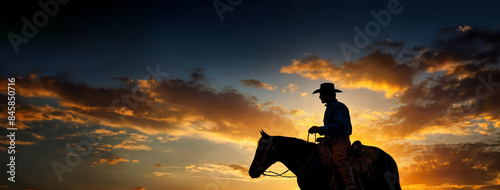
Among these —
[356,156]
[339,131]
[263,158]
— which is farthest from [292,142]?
[356,156]

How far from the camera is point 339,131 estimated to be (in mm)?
7668

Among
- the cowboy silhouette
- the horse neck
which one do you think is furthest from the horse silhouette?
the cowboy silhouette

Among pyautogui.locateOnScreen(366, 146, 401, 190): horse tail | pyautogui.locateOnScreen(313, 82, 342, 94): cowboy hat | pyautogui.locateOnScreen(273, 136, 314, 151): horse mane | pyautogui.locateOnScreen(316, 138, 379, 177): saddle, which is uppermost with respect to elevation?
pyautogui.locateOnScreen(313, 82, 342, 94): cowboy hat

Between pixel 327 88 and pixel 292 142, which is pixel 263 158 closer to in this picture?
pixel 292 142

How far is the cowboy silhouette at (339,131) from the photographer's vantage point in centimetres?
732

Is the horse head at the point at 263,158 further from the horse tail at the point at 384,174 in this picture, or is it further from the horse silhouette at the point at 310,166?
the horse tail at the point at 384,174

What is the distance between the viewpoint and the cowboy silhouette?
24.0 feet

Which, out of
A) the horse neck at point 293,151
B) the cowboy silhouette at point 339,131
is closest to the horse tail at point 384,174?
the cowboy silhouette at point 339,131

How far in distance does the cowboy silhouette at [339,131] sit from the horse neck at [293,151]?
27.7 inches

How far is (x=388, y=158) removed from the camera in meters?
8.16

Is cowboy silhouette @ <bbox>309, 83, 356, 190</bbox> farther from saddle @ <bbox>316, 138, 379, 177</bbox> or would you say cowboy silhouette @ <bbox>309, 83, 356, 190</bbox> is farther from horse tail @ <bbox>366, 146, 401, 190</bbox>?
horse tail @ <bbox>366, 146, 401, 190</bbox>

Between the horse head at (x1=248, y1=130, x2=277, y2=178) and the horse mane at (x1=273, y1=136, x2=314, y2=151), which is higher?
the horse mane at (x1=273, y1=136, x2=314, y2=151)

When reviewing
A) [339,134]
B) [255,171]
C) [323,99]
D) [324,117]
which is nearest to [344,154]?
[339,134]

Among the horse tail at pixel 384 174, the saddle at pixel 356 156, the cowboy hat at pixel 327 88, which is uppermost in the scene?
the cowboy hat at pixel 327 88
